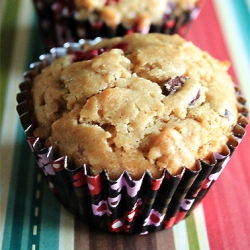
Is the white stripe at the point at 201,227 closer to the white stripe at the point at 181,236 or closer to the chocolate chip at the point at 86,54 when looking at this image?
the white stripe at the point at 181,236

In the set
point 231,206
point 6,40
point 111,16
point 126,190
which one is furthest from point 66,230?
point 6,40

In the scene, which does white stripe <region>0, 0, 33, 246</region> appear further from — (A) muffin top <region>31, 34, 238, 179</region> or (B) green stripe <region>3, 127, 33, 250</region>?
(A) muffin top <region>31, 34, 238, 179</region>

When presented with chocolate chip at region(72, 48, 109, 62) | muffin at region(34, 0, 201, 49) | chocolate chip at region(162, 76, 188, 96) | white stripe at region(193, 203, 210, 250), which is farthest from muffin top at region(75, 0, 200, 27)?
white stripe at region(193, 203, 210, 250)

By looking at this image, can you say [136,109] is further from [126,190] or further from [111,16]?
[111,16]

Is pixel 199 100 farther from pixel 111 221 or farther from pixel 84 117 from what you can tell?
pixel 111 221

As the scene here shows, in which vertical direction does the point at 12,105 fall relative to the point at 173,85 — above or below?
below
